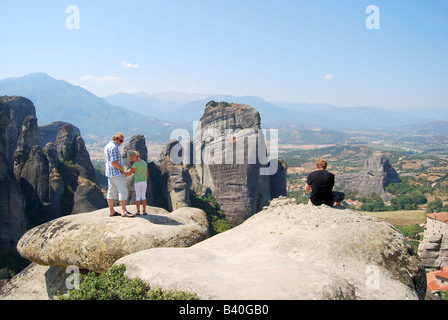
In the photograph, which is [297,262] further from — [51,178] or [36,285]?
[51,178]

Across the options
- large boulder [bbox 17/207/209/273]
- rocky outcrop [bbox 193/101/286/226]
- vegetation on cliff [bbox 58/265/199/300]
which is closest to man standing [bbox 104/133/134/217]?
large boulder [bbox 17/207/209/273]

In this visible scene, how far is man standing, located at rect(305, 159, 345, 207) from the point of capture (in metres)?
8.88

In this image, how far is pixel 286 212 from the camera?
9742 millimetres

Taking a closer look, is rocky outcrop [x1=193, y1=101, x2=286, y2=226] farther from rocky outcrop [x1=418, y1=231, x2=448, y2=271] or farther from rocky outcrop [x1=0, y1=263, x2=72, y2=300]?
rocky outcrop [x1=0, y1=263, x2=72, y2=300]

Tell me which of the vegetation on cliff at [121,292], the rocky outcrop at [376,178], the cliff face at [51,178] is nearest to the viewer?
the vegetation on cliff at [121,292]

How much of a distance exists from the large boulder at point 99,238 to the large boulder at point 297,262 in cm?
112

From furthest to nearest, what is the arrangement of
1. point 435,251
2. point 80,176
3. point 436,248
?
1. point 435,251
2. point 436,248
3. point 80,176

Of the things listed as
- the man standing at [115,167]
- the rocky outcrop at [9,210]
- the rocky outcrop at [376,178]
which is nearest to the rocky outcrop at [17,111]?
the rocky outcrop at [9,210]

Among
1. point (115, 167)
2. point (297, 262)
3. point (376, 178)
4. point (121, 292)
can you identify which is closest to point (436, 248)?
point (297, 262)

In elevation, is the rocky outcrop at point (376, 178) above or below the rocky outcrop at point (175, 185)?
below

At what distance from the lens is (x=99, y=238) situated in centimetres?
869

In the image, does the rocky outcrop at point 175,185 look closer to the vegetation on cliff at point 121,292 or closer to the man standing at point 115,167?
the man standing at point 115,167

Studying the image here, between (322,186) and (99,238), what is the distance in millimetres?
6315

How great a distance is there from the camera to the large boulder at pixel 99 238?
8.42m
